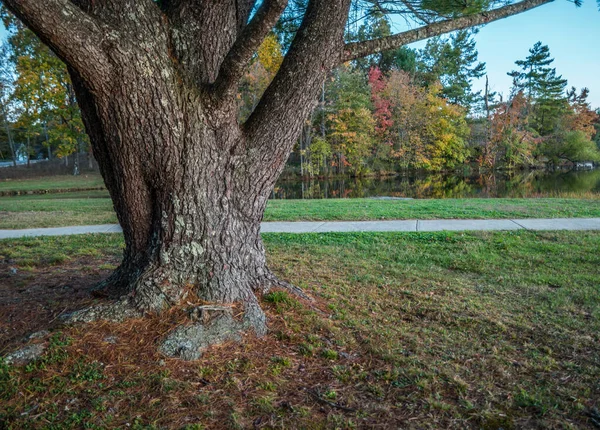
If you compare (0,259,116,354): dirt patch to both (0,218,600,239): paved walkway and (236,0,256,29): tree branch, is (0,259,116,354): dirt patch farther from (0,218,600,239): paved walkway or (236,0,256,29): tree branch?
(0,218,600,239): paved walkway

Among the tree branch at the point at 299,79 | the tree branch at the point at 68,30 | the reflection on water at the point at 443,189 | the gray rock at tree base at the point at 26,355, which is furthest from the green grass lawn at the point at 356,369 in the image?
the reflection on water at the point at 443,189

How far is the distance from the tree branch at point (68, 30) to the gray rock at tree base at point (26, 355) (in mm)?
1759

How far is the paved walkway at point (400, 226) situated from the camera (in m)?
7.52

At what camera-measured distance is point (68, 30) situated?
2.47m

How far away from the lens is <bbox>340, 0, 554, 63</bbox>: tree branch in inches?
133

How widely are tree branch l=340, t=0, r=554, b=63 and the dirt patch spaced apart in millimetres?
2957

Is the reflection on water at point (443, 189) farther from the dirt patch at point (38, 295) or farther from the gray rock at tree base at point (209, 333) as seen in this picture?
the gray rock at tree base at point (209, 333)

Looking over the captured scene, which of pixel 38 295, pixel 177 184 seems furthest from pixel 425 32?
pixel 38 295

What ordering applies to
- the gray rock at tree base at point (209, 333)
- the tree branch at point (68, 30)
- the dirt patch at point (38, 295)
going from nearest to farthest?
the tree branch at point (68, 30), the gray rock at tree base at point (209, 333), the dirt patch at point (38, 295)

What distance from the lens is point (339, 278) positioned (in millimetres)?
4797

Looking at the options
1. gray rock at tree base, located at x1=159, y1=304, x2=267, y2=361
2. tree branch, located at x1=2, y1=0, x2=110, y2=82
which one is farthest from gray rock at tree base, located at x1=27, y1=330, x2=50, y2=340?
tree branch, located at x1=2, y1=0, x2=110, y2=82

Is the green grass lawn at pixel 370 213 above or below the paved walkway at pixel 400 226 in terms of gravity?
above

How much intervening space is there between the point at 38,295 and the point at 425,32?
418 centimetres

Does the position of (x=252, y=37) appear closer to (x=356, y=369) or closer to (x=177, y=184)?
(x=177, y=184)
